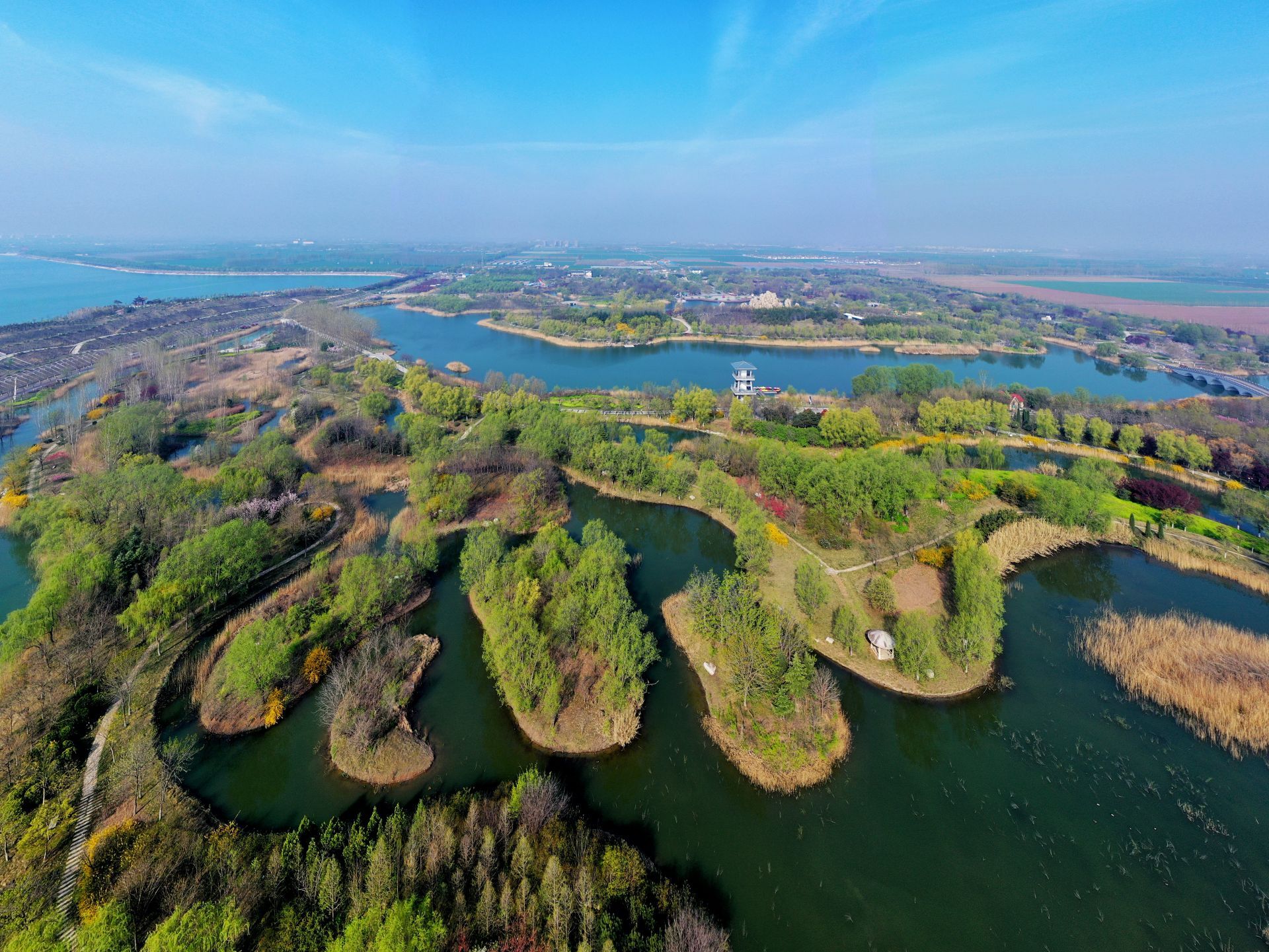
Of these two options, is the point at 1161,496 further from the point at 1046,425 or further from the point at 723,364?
the point at 723,364

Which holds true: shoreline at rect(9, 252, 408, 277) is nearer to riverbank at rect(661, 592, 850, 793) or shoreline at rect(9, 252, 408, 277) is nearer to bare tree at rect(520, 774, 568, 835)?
riverbank at rect(661, 592, 850, 793)

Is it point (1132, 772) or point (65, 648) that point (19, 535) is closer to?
point (65, 648)

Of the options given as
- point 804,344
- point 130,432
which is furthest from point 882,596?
point 804,344

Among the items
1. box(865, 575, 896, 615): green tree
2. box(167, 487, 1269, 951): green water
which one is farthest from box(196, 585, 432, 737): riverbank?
box(865, 575, 896, 615): green tree

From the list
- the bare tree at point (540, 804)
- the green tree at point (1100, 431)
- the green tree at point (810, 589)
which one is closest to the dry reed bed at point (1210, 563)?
the green tree at point (1100, 431)

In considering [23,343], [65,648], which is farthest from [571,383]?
[23,343]

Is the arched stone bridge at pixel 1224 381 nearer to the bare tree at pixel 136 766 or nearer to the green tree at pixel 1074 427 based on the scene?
the green tree at pixel 1074 427
